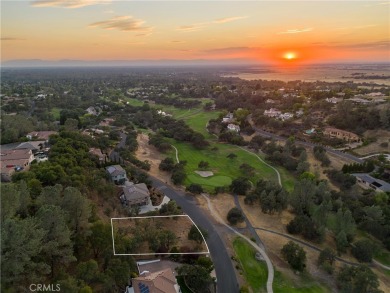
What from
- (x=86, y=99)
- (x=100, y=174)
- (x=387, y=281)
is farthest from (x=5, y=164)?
(x=86, y=99)

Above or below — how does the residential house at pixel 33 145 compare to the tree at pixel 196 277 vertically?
above

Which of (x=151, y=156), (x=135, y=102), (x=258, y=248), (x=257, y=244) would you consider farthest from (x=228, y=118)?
(x=258, y=248)

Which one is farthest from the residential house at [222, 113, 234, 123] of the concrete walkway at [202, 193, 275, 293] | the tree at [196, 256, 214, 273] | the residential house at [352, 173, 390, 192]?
the tree at [196, 256, 214, 273]

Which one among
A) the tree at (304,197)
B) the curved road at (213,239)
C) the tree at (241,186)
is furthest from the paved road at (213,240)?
the tree at (304,197)

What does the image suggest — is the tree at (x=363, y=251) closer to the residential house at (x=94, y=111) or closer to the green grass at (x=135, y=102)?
the residential house at (x=94, y=111)

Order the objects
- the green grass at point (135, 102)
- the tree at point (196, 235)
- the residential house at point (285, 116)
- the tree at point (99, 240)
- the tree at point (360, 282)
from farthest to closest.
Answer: the green grass at point (135, 102)
the residential house at point (285, 116)
the tree at point (196, 235)
the tree at point (360, 282)
the tree at point (99, 240)

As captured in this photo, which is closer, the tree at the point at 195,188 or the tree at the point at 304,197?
the tree at the point at 304,197

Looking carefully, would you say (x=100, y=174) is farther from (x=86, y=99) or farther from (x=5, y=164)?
(x=86, y=99)
